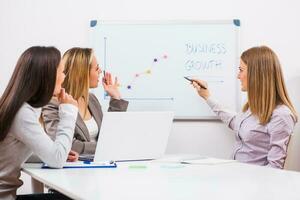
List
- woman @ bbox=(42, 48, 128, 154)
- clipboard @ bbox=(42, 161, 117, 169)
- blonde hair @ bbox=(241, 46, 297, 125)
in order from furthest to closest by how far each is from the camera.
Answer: blonde hair @ bbox=(241, 46, 297, 125) < woman @ bbox=(42, 48, 128, 154) < clipboard @ bbox=(42, 161, 117, 169)

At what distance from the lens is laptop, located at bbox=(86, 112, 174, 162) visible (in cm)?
218

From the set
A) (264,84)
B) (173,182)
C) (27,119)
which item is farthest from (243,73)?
(27,119)

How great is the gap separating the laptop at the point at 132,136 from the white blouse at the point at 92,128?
1.46 ft

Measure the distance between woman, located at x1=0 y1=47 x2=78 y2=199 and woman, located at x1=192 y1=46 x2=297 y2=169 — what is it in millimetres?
1219

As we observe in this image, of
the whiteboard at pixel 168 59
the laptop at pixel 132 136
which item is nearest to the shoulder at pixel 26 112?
the laptop at pixel 132 136

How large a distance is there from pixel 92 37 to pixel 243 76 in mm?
1064

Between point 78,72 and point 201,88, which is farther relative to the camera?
point 201,88

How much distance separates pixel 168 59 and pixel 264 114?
2.75 ft

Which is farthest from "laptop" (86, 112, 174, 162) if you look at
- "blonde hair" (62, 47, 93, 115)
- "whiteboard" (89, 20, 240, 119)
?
"whiteboard" (89, 20, 240, 119)

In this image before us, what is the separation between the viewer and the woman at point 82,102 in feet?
8.30

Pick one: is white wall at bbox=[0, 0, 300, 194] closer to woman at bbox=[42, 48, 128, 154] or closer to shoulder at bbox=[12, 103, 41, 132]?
woman at bbox=[42, 48, 128, 154]

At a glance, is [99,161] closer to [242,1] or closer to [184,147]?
[184,147]

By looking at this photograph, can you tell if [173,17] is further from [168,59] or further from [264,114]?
[264,114]

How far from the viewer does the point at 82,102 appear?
273 centimetres
